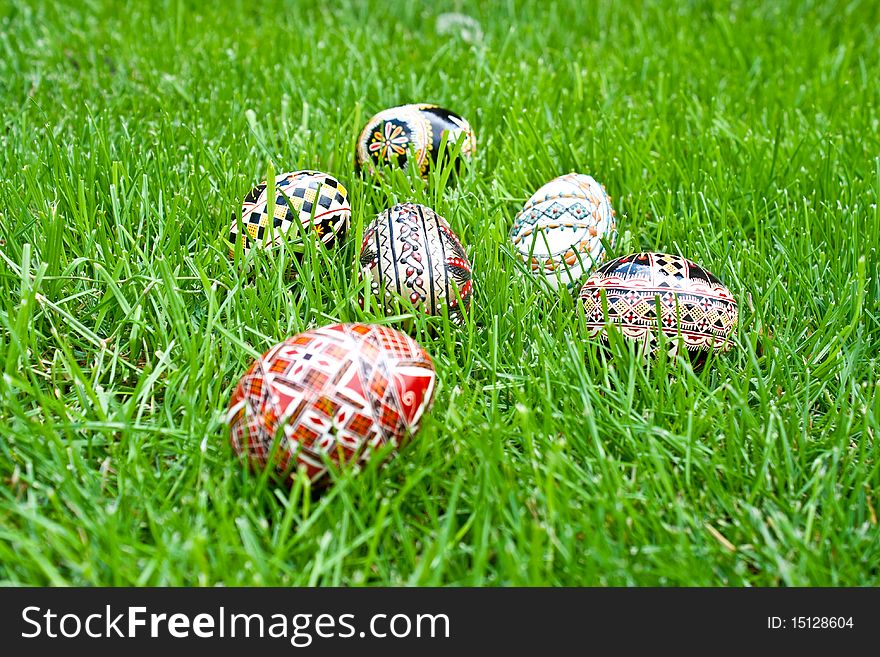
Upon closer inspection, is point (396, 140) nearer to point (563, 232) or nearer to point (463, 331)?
point (563, 232)

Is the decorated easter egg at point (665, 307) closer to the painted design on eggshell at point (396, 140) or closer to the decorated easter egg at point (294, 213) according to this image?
the decorated easter egg at point (294, 213)

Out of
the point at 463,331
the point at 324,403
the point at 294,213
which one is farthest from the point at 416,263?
the point at 324,403

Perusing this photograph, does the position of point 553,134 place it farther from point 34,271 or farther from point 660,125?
point 34,271

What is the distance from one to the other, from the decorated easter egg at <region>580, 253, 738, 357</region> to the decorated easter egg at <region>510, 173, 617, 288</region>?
219mm

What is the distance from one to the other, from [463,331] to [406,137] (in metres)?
0.89

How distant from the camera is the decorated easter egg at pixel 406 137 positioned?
9.55 feet

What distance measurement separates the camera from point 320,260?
249 cm

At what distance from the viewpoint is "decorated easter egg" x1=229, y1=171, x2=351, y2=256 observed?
2.47m

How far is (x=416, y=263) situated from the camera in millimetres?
2256

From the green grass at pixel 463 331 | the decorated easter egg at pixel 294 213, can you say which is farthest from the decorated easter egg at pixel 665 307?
the decorated easter egg at pixel 294 213

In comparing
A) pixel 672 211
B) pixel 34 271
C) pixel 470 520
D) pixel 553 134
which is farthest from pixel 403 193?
pixel 470 520

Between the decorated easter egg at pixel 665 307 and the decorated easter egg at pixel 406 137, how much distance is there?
924 millimetres

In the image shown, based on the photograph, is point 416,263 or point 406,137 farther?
point 406,137

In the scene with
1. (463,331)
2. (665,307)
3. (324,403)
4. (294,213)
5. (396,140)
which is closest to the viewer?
(324,403)
